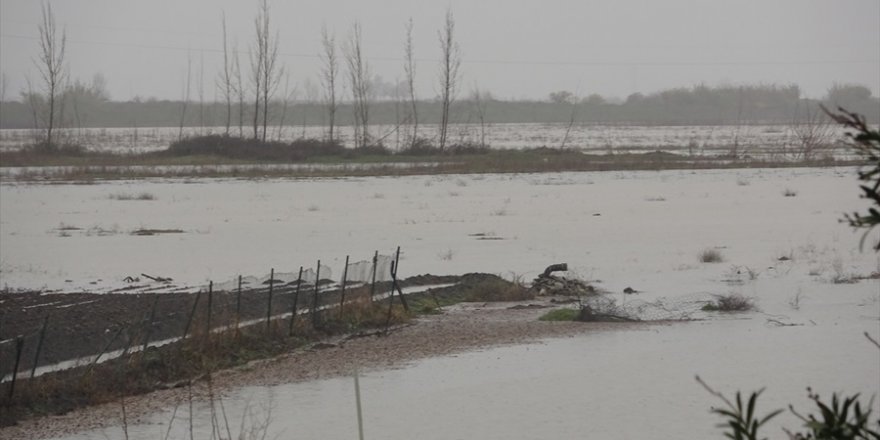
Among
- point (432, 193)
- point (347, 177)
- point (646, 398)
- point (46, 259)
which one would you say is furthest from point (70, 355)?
point (347, 177)

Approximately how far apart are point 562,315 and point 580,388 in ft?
14.1

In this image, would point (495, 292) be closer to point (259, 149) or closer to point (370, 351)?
point (370, 351)

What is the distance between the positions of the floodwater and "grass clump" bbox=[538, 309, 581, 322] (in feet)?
3.32

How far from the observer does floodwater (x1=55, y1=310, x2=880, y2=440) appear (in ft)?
30.4

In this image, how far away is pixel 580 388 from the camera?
35.4 ft

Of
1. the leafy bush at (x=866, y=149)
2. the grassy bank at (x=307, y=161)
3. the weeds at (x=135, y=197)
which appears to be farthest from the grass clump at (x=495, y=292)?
the grassy bank at (x=307, y=161)

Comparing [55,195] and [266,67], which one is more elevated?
[266,67]

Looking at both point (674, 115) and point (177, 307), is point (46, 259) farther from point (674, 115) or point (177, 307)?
point (674, 115)

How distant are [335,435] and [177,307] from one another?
5.97 metres

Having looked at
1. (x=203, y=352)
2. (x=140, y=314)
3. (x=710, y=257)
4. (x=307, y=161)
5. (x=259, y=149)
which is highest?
(x=259, y=149)

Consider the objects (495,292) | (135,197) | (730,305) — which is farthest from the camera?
(135,197)

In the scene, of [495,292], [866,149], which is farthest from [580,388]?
[866,149]

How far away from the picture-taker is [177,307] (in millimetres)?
14352

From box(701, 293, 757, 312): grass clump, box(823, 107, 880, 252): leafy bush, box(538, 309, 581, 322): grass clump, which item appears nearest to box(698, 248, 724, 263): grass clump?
box(701, 293, 757, 312): grass clump
